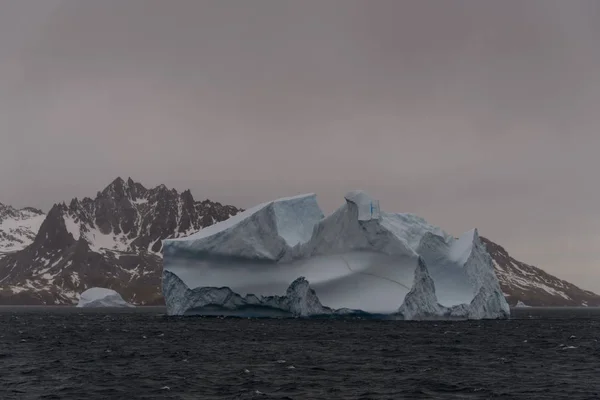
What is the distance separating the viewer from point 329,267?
7500cm

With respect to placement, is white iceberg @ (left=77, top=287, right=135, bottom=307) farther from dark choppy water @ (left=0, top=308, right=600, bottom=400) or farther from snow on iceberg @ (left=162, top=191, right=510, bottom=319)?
dark choppy water @ (left=0, top=308, right=600, bottom=400)

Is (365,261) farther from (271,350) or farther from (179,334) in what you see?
(271,350)

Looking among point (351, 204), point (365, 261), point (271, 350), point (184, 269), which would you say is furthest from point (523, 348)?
point (184, 269)

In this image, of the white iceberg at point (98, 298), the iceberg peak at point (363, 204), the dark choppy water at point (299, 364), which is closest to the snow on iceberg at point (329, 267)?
the iceberg peak at point (363, 204)

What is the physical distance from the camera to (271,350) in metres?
49.5

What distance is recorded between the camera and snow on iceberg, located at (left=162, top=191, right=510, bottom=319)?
72875 millimetres

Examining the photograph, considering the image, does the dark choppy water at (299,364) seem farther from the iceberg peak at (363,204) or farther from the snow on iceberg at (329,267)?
Answer: the iceberg peak at (363,204)

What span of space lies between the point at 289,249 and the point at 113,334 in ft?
62.5

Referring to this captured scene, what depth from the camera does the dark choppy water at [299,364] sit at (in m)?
33.5

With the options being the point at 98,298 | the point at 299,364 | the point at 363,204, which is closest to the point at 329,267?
the point at 363,204

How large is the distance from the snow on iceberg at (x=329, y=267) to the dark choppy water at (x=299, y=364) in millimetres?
6911

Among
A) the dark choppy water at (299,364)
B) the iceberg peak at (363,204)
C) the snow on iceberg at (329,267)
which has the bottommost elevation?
the dark choppy water at (299,364)

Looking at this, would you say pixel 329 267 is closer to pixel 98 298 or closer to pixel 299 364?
pixel 299 364

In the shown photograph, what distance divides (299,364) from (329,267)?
3297 centimetres
